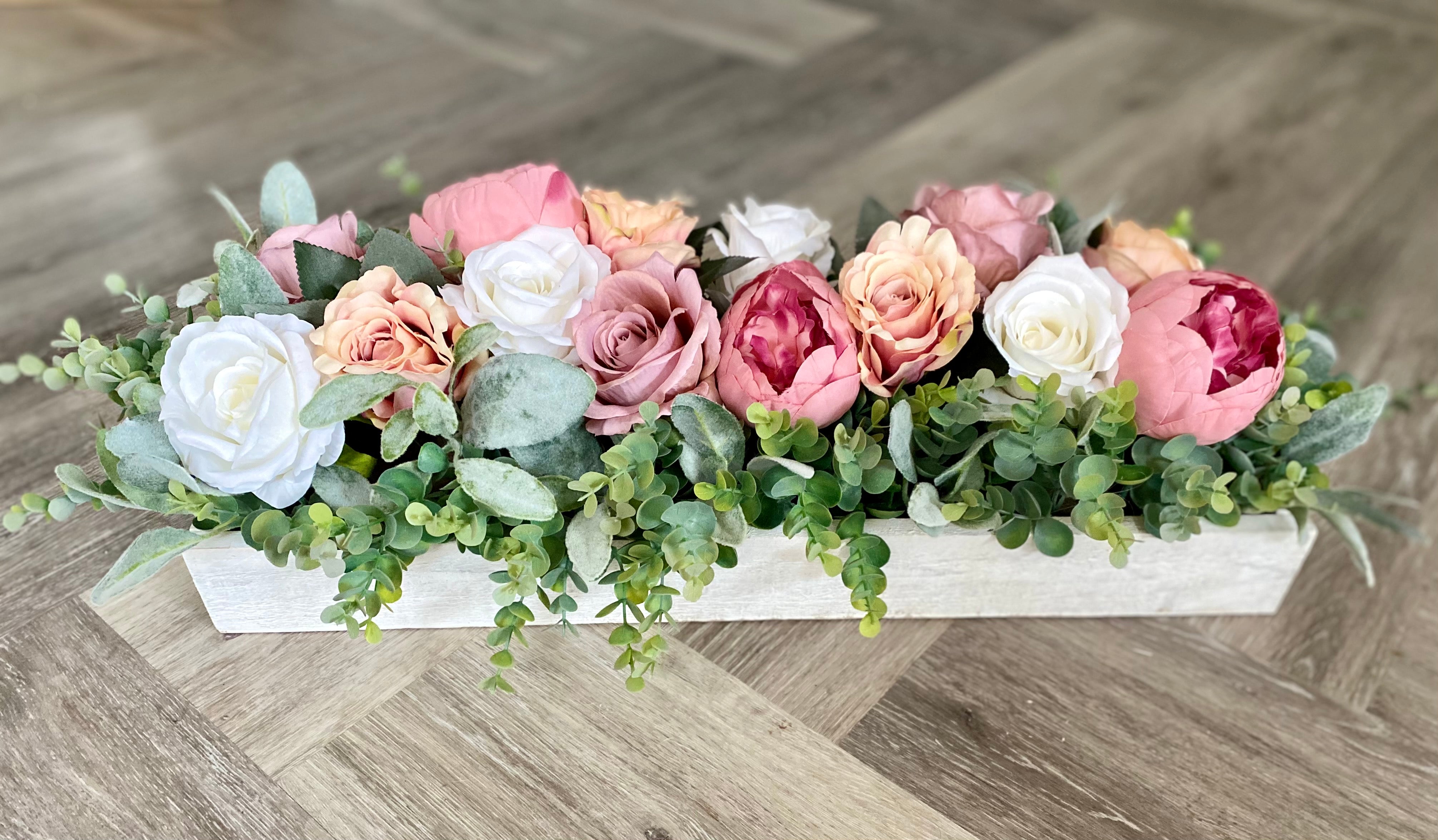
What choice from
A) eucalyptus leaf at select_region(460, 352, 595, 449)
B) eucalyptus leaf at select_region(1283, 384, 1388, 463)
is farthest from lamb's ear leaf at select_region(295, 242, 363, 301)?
eucalyptus leaf at select_region(1283, 384, 1388, 463)

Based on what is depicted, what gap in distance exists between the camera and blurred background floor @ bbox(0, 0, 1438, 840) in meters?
0.48

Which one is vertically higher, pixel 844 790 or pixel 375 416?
pixel 375 416

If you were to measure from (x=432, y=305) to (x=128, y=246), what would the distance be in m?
0.57

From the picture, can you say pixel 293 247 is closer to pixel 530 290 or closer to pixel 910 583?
pixel 530 290

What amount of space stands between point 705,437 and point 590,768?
0.53 ft

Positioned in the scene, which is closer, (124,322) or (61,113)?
(124,322)

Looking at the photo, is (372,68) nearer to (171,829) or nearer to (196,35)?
(196,35)

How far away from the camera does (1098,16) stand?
59.1 inches

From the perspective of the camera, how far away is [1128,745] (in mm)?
509

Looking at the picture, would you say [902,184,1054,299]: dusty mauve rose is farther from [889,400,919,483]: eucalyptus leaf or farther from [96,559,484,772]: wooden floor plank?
[96,559,484,772]: wooden floor plank

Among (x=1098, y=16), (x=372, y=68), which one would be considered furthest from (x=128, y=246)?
(x=1098, y=16)

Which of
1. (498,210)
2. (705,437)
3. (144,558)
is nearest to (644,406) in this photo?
(705,437)

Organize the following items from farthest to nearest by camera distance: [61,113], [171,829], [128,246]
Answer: [61,113] → [128,246] → [171,829]

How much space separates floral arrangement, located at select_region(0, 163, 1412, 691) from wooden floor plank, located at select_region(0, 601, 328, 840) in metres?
0.06
